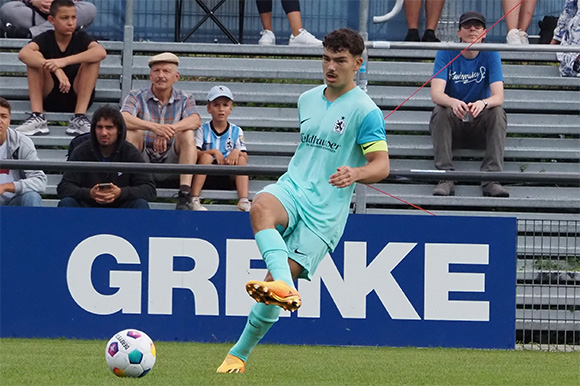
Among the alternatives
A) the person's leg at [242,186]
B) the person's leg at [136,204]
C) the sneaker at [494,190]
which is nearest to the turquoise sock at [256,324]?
the person's leg at [136,204]

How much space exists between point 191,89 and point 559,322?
509cm

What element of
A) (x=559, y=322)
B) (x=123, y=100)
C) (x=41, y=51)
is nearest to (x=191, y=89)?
(x=123, y=100)

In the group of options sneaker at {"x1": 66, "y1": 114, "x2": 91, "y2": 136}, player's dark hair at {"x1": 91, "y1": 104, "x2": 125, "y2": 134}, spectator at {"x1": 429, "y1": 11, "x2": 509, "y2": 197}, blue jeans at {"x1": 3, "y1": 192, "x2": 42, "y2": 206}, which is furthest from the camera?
sneaker at {"x1": 66, "y1": 114, "x2": 91, "y2": 136}

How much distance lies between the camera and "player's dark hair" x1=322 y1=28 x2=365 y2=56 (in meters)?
6.21

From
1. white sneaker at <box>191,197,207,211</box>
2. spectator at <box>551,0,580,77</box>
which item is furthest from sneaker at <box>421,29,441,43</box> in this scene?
white sneaker at <box>191,197,207,211</box>

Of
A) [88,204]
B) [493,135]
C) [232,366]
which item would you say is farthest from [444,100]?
[232,366]

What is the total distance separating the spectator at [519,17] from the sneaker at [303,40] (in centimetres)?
229

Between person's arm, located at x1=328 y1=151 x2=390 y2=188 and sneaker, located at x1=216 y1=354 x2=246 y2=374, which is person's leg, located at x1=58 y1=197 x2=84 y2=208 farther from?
person's arm, located at x1=328 y1=151 x2=390 y2=188

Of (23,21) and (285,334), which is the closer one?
(285,334)

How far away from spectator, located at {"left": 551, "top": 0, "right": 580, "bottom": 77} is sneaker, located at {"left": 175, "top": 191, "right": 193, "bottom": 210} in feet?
16.3

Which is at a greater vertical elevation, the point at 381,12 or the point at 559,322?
the point at 381,12

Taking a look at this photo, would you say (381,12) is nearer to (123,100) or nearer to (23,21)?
(123,100)

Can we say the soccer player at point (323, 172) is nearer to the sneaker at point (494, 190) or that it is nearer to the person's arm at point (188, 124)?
the person's arm at point (188, 124)

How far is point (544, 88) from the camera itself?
11.8 meters
